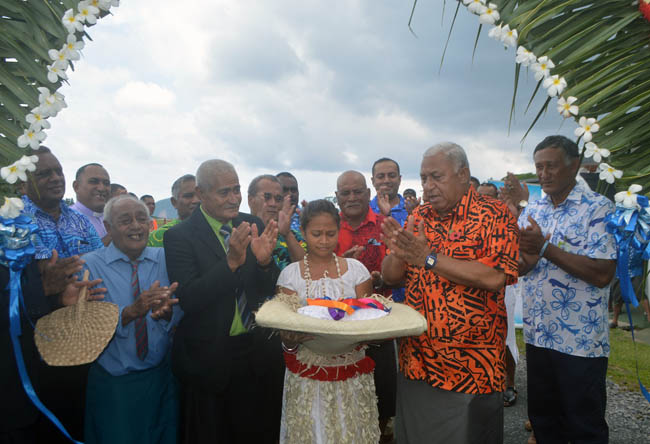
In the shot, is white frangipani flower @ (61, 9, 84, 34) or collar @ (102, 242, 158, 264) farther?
collar @ (102, 242, 158, 264)

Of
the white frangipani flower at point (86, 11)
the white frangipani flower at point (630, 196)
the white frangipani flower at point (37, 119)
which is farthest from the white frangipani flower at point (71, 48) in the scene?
the white frangipani flower at point (630, 196)

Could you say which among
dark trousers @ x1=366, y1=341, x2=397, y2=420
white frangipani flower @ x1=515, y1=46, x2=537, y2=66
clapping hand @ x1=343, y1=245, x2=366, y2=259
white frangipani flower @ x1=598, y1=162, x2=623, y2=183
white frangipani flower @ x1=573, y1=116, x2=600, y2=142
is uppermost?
white frangipani flower @ x1=515, y1=46, x2=537, y2=66

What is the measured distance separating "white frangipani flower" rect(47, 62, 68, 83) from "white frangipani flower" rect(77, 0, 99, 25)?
27cm

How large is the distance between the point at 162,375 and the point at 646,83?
11.7ft

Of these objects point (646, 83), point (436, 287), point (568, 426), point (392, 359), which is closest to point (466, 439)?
point (436, 287)

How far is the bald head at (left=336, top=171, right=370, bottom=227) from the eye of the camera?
4.02 meters

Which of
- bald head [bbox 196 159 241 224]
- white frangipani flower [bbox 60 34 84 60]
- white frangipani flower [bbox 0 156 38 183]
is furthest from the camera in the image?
bald head [bbox 196 159 241 224]

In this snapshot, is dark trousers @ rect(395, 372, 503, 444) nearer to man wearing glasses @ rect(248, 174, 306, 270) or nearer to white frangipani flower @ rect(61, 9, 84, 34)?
man wearing glasses @ rect(248, 174, 306, 270)

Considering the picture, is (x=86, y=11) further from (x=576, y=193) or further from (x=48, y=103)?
(x=576, y=193)

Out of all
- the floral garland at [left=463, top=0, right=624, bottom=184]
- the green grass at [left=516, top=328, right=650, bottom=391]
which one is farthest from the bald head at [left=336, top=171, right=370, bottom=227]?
the green grass at [left=516, top=328, right=650, bottom=391]

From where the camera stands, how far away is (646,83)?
2.20 m

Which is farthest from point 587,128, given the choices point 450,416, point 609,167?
point 450,416

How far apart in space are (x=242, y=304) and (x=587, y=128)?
8.17 feet

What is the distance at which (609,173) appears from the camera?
2.23m
